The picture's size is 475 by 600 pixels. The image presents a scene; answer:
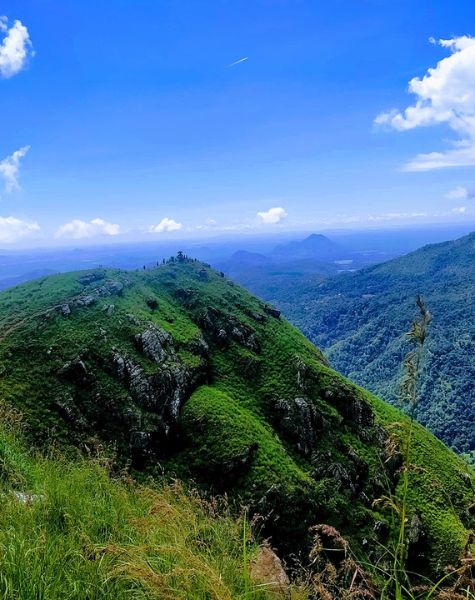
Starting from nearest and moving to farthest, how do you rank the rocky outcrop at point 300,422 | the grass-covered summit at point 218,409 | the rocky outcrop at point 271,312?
the grass-covered summit at point 218,409 → the rocky outcrop at point 300,422 → the rocky outcrop at point 271,312

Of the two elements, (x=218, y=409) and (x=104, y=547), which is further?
(x=218, y=409)

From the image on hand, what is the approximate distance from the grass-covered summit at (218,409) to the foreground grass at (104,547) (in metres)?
31.7

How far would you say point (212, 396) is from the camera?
183ft

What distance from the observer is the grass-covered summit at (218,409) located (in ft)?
149

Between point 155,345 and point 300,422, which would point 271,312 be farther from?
point 155,345

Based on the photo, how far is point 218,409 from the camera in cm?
5309

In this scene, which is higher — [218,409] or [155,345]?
[155,345]

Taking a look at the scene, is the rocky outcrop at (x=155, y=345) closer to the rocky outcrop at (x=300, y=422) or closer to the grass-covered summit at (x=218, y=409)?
the grass-covered summit at (x=218, y=409)

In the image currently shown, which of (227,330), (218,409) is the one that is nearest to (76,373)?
(218,409)

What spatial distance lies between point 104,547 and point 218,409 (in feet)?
165

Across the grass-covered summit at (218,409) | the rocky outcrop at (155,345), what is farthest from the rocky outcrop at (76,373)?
the rocky outcrop at (155,345)

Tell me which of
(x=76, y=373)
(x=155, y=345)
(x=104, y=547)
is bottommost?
(x=76, y=373)

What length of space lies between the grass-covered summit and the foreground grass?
31689mm

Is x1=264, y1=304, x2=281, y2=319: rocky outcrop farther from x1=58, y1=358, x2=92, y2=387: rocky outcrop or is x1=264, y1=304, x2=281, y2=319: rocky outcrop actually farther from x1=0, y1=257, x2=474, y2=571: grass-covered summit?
x1=58, y1=358, x2=92, y2=387: rocky outcrop
